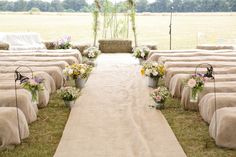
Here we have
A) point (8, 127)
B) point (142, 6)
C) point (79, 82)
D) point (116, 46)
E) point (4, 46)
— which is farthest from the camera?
point (142, 6)

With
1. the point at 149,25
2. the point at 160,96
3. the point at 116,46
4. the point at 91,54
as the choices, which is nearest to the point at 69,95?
the point at 160,96

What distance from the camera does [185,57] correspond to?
25.7ft

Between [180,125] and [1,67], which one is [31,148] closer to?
[180,125]

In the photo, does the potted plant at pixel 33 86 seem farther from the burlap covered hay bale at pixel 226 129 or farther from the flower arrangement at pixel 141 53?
the flower arrangement at pixel 141 53

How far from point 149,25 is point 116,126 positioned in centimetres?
1023

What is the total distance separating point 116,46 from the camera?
38.6 ft

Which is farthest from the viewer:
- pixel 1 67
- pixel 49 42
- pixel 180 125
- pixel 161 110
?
pixel 49 42

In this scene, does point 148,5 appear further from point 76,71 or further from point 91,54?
point 76,71

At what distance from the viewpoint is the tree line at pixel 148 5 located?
1425cm

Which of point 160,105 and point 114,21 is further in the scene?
point 114,21

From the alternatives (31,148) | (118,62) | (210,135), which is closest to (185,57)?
(118,62)

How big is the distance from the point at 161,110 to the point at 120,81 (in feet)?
6.86

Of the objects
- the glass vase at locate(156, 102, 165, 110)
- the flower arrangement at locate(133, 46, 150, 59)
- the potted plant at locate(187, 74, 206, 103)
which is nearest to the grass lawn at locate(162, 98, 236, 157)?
the glass vase at locate(156, 102, 165, 110)

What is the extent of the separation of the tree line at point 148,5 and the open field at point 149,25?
8.6 inches
